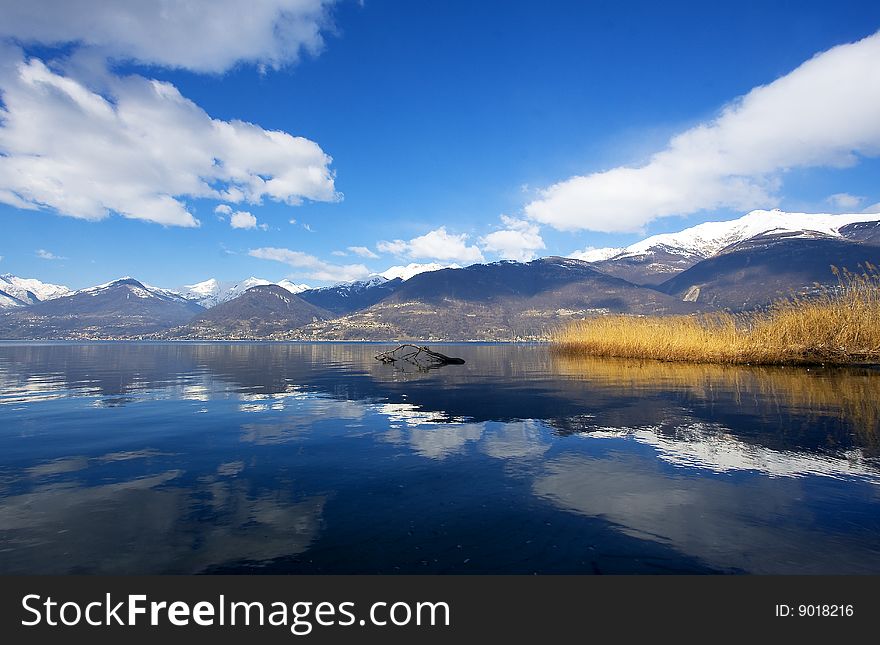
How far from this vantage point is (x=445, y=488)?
11711 mm

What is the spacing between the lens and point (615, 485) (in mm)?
11828

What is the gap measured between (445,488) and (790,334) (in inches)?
1922

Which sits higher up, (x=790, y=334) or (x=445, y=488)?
(x=790, y=334)

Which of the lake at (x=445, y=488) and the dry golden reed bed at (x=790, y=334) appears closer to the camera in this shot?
the lake at (x=445, y=488)

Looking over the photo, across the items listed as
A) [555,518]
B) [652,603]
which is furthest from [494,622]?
[555,518]

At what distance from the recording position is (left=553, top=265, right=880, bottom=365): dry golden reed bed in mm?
42688

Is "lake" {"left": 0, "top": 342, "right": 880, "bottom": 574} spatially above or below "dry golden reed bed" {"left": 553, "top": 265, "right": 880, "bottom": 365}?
below

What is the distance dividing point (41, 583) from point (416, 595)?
227 inches

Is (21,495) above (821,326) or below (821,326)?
below

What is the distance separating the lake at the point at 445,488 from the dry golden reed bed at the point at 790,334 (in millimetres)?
23005

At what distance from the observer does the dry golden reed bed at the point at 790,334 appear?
1681 inches

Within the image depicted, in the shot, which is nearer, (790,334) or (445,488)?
(445,488)

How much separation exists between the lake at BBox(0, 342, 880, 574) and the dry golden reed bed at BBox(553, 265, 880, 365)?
75.5ft

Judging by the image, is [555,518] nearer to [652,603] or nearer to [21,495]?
[652,603]
